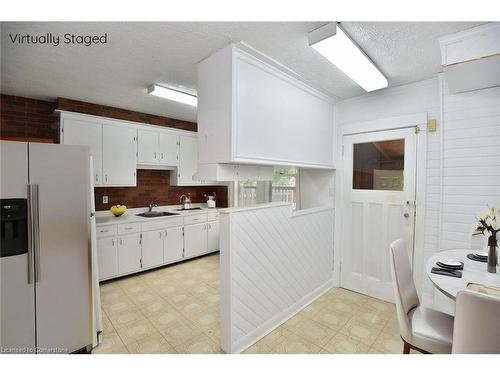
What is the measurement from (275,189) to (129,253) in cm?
250

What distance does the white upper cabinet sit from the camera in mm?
1915

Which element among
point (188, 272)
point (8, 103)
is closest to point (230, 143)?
Answer: point (188, 272)

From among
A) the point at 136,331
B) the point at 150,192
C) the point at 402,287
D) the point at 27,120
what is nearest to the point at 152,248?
the point at 150,192

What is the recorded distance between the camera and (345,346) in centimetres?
208

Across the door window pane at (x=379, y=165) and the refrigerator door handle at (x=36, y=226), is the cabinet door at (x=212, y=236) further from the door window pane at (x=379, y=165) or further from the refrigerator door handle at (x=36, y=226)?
the refrigerator door handle at (x=36, y=226)

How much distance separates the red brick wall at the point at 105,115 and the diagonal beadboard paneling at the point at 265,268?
263 cm

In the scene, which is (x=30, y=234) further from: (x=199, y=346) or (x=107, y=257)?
(x=107, y=257)

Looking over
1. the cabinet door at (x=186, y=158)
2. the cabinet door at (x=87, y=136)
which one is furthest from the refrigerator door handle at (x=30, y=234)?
the cabinet door at (x=186, y=158)

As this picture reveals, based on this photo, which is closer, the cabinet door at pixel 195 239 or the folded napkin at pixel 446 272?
the folded napkin at pixel 446 272

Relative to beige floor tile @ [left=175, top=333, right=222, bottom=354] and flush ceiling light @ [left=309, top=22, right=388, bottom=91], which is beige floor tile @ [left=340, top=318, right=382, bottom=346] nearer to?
beige floor tile @ [left=175, top=333, right=222, bottom=354]

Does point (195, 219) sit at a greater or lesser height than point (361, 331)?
greater

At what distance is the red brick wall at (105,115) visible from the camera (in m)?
3.17

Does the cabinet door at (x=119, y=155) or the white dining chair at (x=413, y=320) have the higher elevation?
the cabinet door at (x=119, y=155)
